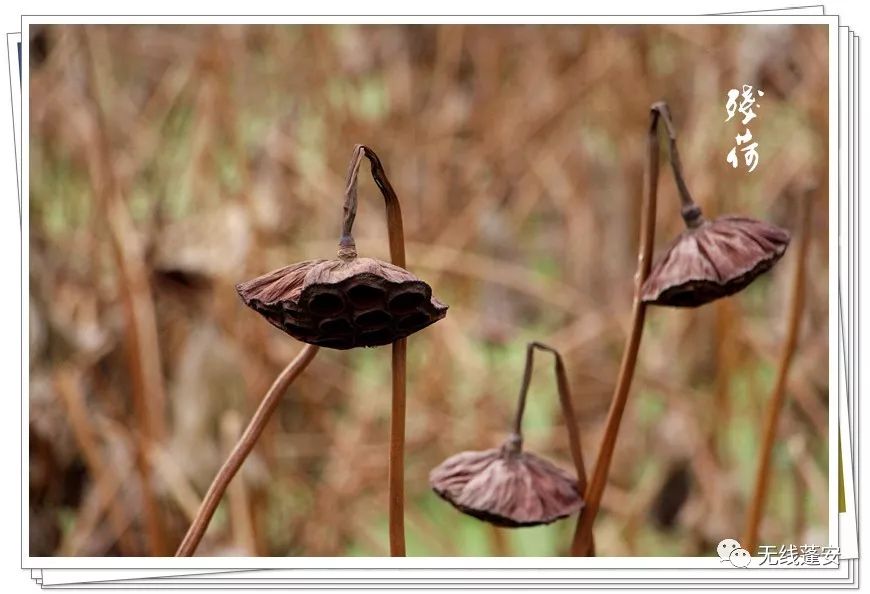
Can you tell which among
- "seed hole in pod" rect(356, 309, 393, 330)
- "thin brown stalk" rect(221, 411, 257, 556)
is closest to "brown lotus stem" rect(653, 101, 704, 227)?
"seed hole in pod" rect(356, 309, 393, 330)

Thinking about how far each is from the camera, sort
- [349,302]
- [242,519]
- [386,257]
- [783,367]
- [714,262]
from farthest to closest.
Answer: [386,257], [242,519], [783,367], [714,262], [349,302]

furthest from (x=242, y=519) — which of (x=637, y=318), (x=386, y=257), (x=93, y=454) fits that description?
(x=637, y=318)

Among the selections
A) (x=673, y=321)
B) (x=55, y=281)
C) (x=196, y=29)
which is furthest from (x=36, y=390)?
(x=673, y=321)

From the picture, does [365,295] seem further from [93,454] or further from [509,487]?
[93,454]

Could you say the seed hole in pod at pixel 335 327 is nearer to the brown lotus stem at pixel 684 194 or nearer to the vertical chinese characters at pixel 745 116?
the brown lotus stem at pixel 684 194

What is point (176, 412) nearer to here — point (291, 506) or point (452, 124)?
point (291, 506)

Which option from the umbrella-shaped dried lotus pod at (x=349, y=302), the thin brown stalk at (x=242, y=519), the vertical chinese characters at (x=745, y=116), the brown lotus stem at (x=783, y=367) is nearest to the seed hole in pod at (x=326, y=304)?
the umbrella-shaped dried lotus pod at (x=349, y=302)
